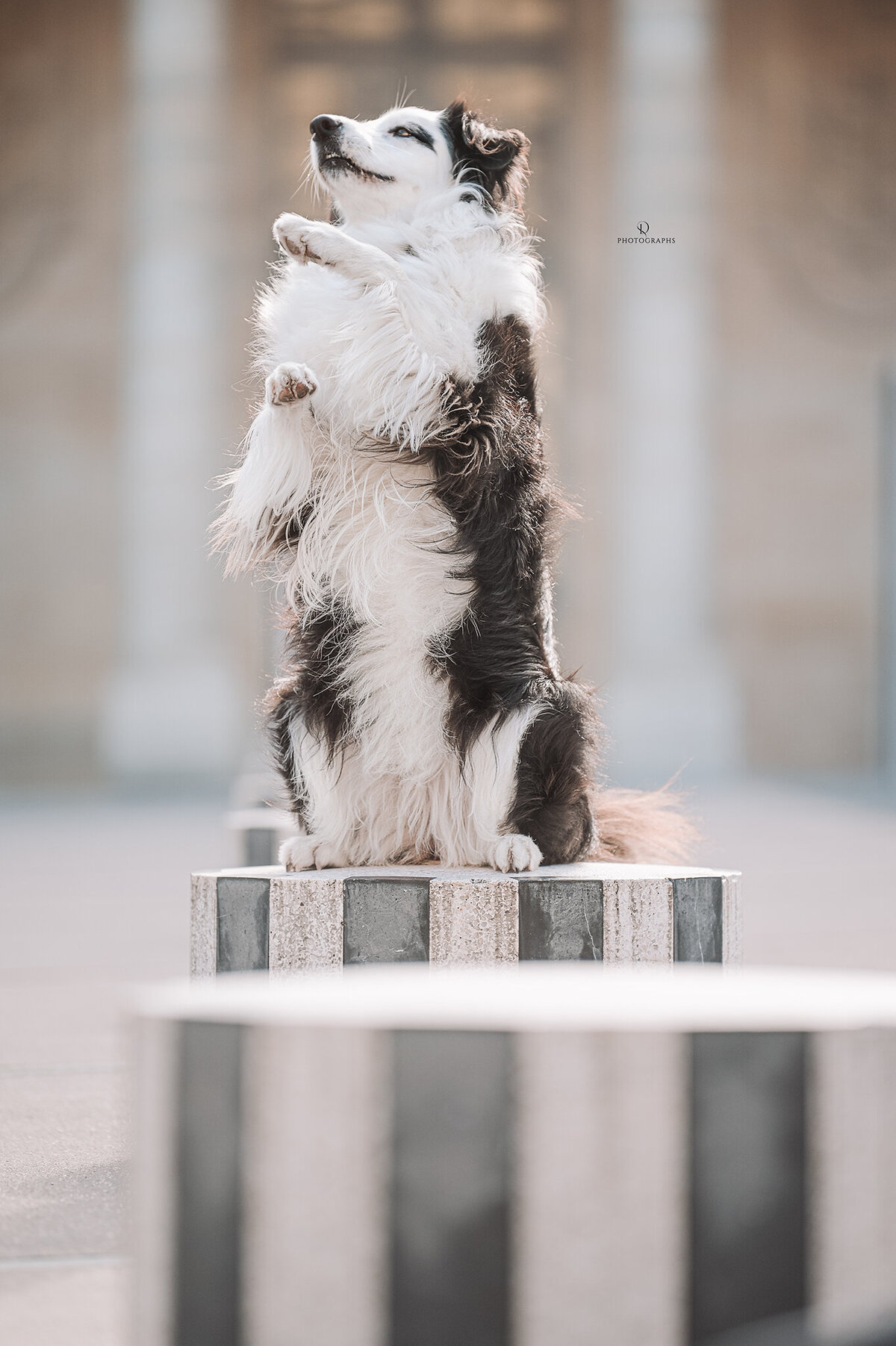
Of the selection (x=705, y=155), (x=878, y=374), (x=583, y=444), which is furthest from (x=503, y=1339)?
(x=878, y=374)

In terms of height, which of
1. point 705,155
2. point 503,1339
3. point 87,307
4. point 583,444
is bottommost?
point 503,1339

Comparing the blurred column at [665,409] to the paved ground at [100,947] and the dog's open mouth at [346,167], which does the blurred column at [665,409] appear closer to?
the paved ground at [100,947]

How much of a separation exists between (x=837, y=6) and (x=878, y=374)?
3484 millimetres

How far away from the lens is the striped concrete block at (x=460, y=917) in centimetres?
211

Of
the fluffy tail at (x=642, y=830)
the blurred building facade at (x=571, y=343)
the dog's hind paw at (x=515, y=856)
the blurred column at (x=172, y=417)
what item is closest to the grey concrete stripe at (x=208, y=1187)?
the dog's hind paw at (x=515, y=856)

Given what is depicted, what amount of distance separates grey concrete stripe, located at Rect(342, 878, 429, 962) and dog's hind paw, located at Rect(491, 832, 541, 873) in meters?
0.18

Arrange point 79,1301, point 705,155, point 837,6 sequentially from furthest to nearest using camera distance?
point 837,6 → point 705,155 → point 79,1301

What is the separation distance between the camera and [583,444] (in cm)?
1357

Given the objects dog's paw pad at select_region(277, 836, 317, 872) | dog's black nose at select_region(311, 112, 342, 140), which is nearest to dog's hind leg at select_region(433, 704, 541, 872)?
dog's paw pad at select_region(277, 836, 317, 872)

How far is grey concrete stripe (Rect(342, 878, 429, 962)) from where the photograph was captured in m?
2.12

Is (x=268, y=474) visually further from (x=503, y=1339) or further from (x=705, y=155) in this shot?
(x=705, y=155)

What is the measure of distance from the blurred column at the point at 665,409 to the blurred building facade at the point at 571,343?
0.09ft

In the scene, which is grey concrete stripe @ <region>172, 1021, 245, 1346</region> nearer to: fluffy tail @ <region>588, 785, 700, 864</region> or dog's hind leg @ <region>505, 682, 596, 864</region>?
dog's hind leg @ <region>505, 682, 596, 864</region>

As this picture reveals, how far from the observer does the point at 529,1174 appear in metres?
0.82
